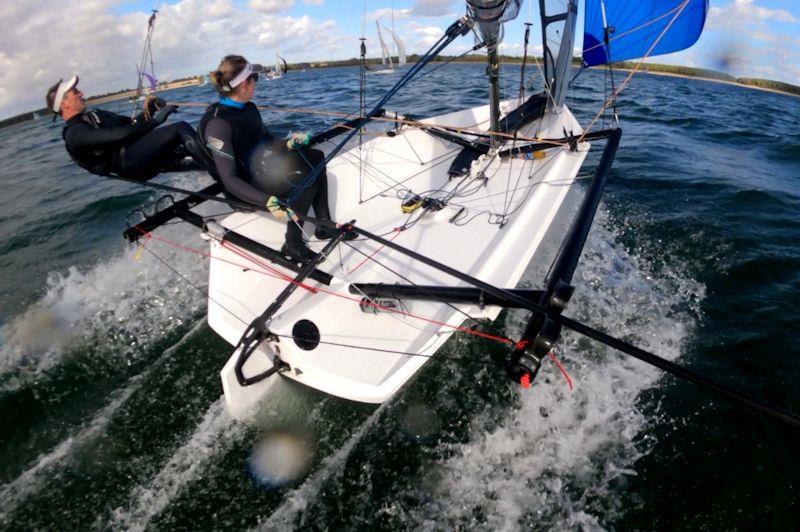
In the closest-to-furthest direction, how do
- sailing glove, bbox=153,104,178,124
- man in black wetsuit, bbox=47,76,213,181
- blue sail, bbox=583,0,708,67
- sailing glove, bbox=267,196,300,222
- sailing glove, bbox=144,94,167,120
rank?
sailing glove, bbox=267,196,300,222 → man in black wetsuit, bbox=47,76,213,181 → sailing glove, bbox=153,104,178,124 → sailing glove, bbox=144,94,167,120 → blue sail, bbox=583,0,708,67

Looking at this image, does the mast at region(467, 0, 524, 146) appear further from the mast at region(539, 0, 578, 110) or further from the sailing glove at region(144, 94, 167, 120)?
the sailing glove at region(144, 94, 167, 120)

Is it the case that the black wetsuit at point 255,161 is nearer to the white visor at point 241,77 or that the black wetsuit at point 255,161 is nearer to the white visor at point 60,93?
the white visor at point 241,77

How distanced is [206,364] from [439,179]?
3.22 m

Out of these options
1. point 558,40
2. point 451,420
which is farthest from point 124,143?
point 558,40

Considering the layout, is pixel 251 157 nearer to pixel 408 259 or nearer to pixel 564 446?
pixel 408 259

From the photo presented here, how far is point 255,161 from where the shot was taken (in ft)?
11.3

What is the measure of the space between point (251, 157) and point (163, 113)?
973 millimetres

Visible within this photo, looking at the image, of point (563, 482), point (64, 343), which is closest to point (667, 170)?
point (563, 482)

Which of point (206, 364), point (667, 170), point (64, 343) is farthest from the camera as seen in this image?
point (667, 170)

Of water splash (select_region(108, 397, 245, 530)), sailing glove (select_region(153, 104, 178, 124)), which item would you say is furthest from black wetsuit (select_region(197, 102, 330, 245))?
water splash (select_region(108, 397, 245, 530))

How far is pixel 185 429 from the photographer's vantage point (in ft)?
9.51

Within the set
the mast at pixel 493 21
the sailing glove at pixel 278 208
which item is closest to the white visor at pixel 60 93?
the sailing glove at pixel 278 208

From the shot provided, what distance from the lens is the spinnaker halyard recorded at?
2.38m

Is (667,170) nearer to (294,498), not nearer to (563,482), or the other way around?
(563,482)
